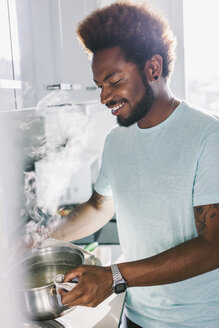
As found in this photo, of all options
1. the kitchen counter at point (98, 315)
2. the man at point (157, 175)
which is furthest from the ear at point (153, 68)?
the kitchen counter at point (98, 315)

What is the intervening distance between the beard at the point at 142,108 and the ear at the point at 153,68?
0.03 meters

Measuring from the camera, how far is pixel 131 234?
111 cm

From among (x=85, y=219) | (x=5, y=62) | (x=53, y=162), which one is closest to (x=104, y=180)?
(x=85, y=219)

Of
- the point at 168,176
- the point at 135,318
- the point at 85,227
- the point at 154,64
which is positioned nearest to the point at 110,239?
the point at 85,227

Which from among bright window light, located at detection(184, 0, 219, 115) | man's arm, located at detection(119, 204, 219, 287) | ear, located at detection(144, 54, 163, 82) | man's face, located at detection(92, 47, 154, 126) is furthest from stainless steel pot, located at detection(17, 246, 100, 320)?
bright window light, located at detection(184, 0, 219, 115)

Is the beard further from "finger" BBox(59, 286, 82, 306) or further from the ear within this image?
"finger" BBox(59, 286, 82, 306)

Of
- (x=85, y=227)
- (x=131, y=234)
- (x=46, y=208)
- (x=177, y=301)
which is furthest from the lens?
(x=46, y=208)

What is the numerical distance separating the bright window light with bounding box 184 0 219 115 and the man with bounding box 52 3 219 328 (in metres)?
1.31

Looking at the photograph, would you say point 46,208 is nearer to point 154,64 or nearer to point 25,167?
point 25,167

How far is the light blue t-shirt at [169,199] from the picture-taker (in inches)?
37.4

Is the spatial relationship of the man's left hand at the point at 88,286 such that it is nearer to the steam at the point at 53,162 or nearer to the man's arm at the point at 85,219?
the man's arm at the point at 85,219

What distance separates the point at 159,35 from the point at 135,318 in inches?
38.0

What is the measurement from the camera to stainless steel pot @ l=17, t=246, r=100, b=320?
778 millimetres

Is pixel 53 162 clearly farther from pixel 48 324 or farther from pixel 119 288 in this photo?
pixel 119 288
